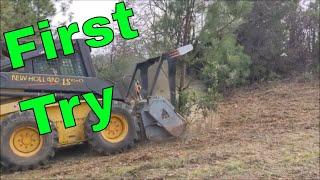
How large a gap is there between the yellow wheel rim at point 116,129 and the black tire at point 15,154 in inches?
43.4

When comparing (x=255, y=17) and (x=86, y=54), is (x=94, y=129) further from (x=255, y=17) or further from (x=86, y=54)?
(x=255, y=17)

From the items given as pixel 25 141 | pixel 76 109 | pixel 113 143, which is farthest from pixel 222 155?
pixel 25 141

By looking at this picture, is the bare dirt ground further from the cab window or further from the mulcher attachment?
the cab window

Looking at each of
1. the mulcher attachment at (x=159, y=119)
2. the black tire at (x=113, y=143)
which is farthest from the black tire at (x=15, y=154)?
the mulcher attachment at (x=159, y=119)

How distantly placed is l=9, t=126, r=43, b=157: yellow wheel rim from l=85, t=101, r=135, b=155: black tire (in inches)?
34.7

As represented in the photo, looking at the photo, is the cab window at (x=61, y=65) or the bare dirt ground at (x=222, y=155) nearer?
the bare dirt ground at (x=222, y=155)

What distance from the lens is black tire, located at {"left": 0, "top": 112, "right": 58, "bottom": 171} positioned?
7.84 metres

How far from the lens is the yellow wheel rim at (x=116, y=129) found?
899 cm

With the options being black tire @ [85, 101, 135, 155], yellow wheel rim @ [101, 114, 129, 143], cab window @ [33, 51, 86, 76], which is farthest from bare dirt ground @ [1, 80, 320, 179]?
cab window @ [33, 51, 86, 76]

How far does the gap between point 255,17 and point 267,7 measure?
0.57m

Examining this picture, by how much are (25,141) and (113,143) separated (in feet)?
5.01

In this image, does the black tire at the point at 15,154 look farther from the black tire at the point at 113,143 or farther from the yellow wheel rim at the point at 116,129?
the yellow wheel rim at the point at 116,129

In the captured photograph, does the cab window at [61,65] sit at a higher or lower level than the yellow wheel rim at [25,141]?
higher

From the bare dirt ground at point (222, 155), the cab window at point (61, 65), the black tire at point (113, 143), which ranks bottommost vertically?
the bare dirt ground at point (222, 155)
